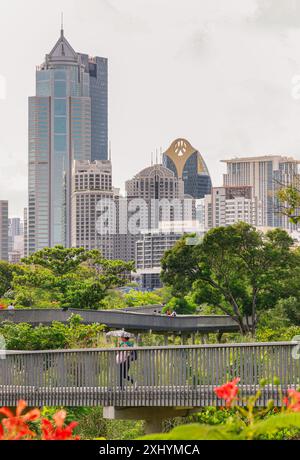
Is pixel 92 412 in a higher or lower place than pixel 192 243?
lower

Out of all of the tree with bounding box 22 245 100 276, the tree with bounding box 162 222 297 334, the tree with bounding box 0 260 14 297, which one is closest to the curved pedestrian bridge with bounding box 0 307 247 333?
the tree with bounding box 162 222 297 334

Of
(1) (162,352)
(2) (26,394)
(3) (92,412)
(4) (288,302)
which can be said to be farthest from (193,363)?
(4) (288,302)

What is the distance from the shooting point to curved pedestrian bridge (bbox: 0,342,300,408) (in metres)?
14.8

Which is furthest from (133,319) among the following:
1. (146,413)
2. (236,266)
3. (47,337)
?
(146,413)

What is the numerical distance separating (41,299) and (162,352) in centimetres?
3328

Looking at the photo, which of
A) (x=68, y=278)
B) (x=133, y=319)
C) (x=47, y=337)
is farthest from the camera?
(x=68, y=278)

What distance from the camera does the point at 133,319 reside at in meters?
40.4

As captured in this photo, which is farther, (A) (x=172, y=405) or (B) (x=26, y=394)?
(B) (x=26, y=394)

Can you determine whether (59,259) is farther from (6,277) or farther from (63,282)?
(6,277)

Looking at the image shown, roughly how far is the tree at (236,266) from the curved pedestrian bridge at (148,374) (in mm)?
28355

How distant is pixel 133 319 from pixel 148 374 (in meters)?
24.6

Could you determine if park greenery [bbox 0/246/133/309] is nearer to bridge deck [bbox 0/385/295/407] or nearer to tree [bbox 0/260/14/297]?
tree [bbox 0/260/14/297]

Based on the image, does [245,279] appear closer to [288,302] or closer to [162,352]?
[288,302]

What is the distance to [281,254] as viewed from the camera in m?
46.4
